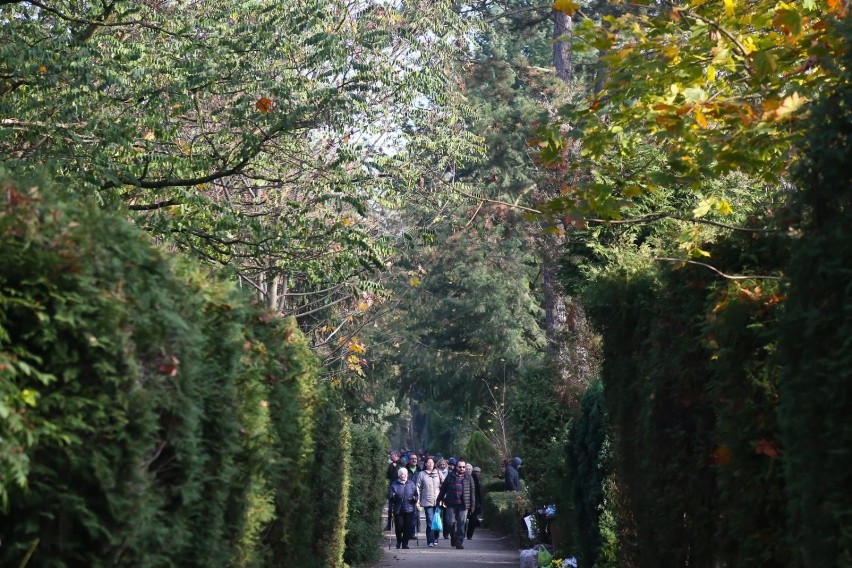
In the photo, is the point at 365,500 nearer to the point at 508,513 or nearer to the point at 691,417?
the point at 508,513

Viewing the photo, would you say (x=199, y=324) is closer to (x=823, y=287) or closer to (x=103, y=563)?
(x=103, y=563)

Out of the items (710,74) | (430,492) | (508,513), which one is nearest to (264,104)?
(710,74)

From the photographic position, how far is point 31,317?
16.7ft

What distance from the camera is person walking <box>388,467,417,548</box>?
2675 cm

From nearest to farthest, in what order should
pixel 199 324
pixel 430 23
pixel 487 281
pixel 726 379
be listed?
1. pixel 199 324
2. pixel 726 379
3. pixel 430 23
4. pixel 487 281

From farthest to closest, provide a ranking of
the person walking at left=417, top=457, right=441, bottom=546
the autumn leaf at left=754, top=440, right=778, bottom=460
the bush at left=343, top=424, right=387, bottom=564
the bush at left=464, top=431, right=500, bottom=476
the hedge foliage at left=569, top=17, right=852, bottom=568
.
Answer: the bush at left=464, top=431, right=500, bottom=476, the person walking at left=417, top=457, right=441, bottom=546, the bush at left=343, top=424, right=387, bottom=564, the autumn leaf at left=754, top=440, right=778, bottom=460, the hedge foliage at left=569, top=17, right=852, bottom=568

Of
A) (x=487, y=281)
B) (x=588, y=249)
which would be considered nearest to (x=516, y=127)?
(x=487, y=281)

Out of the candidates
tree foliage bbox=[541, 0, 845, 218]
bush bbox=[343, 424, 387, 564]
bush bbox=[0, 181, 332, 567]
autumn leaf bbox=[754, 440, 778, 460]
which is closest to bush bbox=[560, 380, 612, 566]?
tree foliage bbox=[541, 0, 845, 218]

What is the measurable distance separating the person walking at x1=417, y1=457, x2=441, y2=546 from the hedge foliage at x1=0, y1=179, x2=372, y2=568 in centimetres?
2112

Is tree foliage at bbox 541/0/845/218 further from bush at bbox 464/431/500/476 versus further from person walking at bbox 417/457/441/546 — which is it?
bush at bbox 464/431/500/476

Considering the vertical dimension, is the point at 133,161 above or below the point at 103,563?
above

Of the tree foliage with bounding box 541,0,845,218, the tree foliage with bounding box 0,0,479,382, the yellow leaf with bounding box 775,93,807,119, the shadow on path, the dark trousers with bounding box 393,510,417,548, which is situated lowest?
the shadow on path

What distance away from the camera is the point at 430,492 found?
28.4 m

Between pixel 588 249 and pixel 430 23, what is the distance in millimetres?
5733
